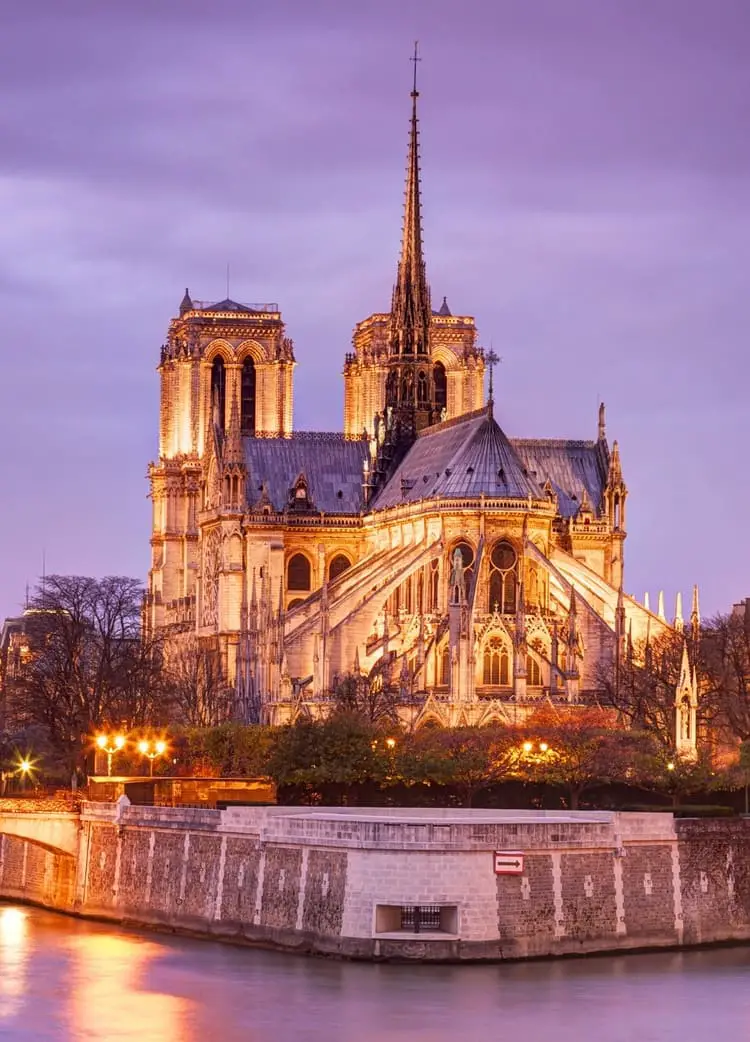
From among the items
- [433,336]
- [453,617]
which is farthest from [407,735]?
[433,336]

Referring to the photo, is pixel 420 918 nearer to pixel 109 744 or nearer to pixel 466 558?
pixel 109 744

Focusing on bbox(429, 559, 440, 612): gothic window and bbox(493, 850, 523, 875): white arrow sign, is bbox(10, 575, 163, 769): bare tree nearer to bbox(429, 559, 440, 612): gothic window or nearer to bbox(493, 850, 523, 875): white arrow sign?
bbox(429, 559, 440, 612): gothic window

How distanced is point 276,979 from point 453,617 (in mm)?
45277

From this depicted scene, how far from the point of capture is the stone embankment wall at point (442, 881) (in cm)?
5616

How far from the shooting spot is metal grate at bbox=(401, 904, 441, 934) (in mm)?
56656

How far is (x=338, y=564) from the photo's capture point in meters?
119

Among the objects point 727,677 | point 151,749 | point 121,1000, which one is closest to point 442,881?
point 121,1000

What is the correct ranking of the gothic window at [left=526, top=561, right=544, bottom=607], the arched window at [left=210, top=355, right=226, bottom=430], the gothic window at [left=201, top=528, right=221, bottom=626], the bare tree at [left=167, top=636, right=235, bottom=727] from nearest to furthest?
the gothic window at [left=526, top=561, right=544, bottom=607], the bare tree at [left=167, top=636, right=235, bottom=727], the gothic window at [left=201, top=528, right=221, bottom=626], the arched window at [left=210, top=355, right=226, bottom=430]

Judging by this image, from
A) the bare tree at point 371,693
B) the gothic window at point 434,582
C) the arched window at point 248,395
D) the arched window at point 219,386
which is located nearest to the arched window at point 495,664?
the bare tree at point 371,693

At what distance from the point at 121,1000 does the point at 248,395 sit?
83373mm

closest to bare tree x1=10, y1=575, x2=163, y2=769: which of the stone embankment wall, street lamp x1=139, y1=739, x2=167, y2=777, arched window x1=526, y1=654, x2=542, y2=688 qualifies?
street lamp x1=139, y1=739, x2=167, y2=777

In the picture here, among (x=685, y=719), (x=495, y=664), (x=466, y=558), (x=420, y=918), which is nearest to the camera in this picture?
(x=420, y=918)

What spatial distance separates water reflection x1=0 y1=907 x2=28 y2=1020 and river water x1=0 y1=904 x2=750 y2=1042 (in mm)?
67

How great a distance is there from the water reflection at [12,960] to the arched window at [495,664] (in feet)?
106
